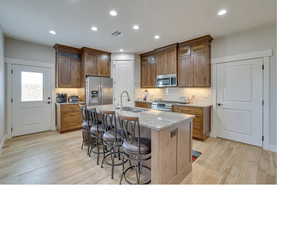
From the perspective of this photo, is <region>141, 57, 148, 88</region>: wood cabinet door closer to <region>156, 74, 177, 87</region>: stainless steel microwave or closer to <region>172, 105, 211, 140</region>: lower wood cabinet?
<region>156, 74, 177, 87</region>: stainless steel microwave

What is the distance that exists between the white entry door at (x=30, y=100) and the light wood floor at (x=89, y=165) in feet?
2.67

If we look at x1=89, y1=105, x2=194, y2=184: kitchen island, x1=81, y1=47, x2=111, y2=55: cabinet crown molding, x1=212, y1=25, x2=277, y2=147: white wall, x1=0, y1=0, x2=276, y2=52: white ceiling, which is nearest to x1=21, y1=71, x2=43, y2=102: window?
x1=0, y1=0, x2=276, y2=52: white ceiling

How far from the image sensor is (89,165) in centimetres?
250

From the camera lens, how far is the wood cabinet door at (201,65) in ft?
12.8

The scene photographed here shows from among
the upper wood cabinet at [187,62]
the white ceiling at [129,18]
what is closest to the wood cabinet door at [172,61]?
the upper wood cabinet at [187,62]

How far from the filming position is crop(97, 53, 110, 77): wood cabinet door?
5137 millimetres

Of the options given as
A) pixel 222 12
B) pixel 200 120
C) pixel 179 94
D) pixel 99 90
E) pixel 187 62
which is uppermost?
pixel 222 12

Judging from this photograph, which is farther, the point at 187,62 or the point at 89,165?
the point at 187,62

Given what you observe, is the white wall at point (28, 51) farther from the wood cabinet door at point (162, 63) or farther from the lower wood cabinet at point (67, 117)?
the wood cabinet door at point (162, 63)

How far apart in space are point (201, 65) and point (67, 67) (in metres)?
4.30

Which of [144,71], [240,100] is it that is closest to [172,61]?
[144,71]

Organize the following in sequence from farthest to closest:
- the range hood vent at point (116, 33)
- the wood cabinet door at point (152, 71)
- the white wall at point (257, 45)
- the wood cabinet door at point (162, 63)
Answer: the wood cabinet door at point (152, 71) → the wood cabinet door at point (162, 63) → the range hood vent at point (116, 33) → the white wall at point (257, 45)

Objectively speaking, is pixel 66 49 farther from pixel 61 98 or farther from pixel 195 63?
pixel 195 63

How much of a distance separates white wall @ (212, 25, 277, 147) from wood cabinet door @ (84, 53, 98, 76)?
3.89 metres
